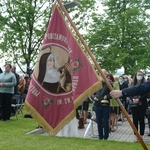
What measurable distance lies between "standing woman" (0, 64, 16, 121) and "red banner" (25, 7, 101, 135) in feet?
18.5

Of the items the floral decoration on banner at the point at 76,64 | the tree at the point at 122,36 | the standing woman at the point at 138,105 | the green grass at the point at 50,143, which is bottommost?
the green grass at the point at 50,143

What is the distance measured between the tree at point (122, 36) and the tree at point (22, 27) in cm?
555

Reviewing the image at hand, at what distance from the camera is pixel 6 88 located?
13609 mm

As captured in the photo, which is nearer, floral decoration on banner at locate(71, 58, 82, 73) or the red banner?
the red banner

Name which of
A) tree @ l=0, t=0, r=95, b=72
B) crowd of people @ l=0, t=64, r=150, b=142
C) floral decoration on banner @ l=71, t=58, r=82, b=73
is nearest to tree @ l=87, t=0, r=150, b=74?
tree @ l=0, t=0, r=95, b=72

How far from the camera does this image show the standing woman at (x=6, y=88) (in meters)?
13.5

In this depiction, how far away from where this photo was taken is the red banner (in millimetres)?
7605

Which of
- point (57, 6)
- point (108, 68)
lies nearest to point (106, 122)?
point (57, 6)

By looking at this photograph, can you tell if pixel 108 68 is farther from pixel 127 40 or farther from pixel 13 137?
pixel 13 137

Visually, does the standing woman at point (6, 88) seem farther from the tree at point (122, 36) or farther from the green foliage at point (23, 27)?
the tree at point (122, 36)

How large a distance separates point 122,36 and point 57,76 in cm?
2697

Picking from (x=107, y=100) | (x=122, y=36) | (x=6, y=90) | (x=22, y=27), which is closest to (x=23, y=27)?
(x=22, y=27)

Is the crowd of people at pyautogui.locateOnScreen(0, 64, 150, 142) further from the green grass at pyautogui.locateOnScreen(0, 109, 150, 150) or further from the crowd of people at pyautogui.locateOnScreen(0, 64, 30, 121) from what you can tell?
the green grass at pyautogui.locateOnScreen(0, 109, 150, 150)

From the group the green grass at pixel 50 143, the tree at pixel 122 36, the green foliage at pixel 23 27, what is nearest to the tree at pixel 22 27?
the green foliage at pixel 23 27
